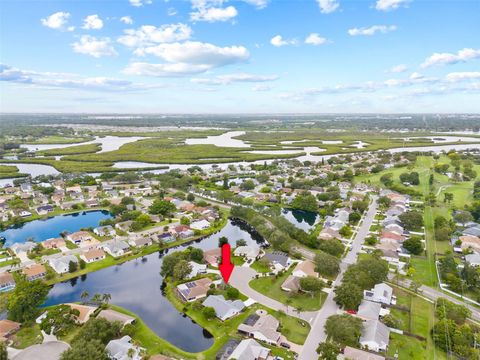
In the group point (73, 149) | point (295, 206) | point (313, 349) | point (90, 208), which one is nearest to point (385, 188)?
point (295, 206)

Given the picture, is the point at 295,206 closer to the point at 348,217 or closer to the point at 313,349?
the point at 348,217

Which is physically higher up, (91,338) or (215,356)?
(91,338)

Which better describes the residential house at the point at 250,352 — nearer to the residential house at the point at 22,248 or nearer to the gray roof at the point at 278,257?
the gray roof at the point at 278,257

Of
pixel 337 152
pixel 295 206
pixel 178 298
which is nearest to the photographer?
pixel 178 298

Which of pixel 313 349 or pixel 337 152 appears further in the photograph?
pixel 337 152

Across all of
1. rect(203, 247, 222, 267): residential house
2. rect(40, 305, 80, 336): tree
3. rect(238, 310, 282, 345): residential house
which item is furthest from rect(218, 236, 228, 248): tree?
rect(40, 305, 80, 336): tree

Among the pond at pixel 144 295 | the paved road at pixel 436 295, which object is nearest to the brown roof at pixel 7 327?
the pond at pixel 144 295

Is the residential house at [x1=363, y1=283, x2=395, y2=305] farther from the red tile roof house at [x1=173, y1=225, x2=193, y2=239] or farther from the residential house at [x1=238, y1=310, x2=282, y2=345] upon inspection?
the red tile roof house at [x1=173, y1=225, x2=193, y2=239]
